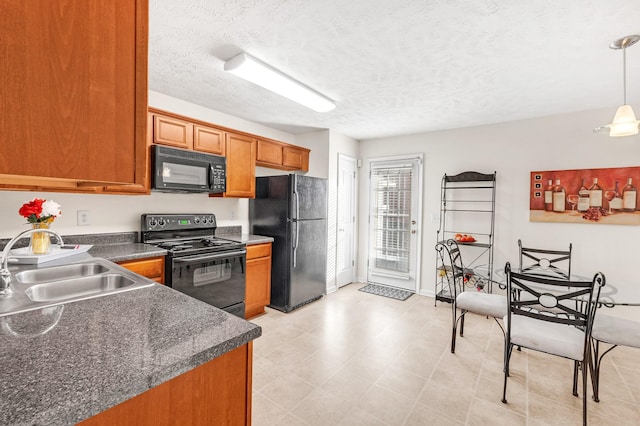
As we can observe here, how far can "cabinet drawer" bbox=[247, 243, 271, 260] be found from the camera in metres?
3.40

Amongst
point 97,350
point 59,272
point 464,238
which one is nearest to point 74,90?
point 97,350

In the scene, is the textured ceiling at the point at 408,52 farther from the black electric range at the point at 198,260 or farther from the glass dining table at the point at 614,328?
the glass dining table at the point at 614,328

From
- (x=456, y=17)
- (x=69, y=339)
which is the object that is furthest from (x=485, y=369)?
(x=69, y=339)

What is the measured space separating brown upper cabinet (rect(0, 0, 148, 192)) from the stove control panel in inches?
99.5

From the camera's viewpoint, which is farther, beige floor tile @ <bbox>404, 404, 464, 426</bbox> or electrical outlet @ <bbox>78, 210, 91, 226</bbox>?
electrical outlet @ <bbox>78, 210, 91, 226</bbox>

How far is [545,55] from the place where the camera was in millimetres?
2133

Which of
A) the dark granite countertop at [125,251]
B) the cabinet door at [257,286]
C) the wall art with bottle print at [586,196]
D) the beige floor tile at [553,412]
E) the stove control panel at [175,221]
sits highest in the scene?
the wall art with bottle print at [586,196]

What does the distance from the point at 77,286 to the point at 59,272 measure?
325 millimetres

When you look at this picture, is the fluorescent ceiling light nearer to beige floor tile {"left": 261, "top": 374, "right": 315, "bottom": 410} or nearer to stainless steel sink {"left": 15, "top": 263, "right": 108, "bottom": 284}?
stainless steel sink {"left": 15, "top": 263, "right": 108, "bottom": 284}

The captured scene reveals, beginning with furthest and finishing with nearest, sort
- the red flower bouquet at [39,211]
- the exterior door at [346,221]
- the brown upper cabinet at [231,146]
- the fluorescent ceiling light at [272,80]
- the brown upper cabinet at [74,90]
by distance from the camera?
the exterior door at [346,221], the brown upper cabinet at [231,146], the fluorescent ceiling light at [272,80], the red flower bouquet at [39,211], the brown upper cabinet at [74,90]

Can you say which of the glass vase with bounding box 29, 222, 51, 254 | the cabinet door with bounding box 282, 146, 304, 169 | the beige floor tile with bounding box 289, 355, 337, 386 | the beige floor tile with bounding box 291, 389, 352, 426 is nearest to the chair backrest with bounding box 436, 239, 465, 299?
the beige floor tile with bounding box 289, 355, 337, 386

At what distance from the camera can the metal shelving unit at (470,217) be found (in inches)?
150

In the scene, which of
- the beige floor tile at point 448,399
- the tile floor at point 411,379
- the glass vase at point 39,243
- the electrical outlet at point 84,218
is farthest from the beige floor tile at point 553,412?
the electrical outlet at point 84,218

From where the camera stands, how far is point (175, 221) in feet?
10.5
